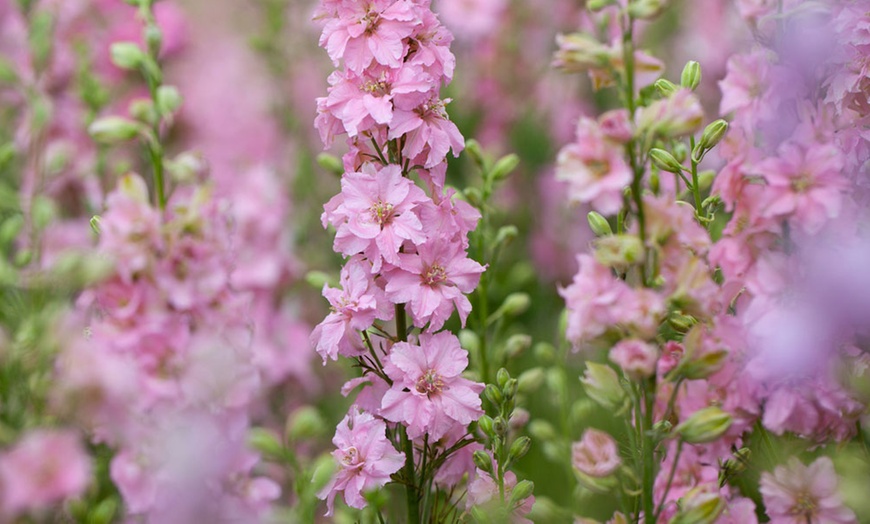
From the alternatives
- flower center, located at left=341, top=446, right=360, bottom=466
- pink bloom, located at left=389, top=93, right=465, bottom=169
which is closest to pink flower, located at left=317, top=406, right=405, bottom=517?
flower center, located at left=341, top=446, right=360, bottom=466

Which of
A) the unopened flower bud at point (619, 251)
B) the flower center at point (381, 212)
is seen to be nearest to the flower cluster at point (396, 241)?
the flower center at point (381, 212)

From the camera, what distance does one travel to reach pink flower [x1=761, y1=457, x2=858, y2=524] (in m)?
0.71

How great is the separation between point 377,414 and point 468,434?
97mm

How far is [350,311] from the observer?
Result: 77cm

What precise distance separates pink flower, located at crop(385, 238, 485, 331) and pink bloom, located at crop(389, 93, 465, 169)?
0.07m

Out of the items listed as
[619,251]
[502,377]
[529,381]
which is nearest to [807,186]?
[619,251]

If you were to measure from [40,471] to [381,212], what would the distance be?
314 mm

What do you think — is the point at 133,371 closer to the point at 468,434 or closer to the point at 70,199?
the point at 468,434

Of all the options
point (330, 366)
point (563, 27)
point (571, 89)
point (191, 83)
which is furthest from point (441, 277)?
point (191, 83)

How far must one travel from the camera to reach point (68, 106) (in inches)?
60.2

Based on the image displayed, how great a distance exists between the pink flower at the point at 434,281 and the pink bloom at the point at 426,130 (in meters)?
0.07

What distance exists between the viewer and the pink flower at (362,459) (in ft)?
2.49

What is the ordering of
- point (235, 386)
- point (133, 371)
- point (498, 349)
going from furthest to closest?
1. point (498, 349)
2. point (235, 386)
3. point (133, 371)

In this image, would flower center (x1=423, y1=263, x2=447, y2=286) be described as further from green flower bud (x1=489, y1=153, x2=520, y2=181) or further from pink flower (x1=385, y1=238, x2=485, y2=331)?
green flower bud (x1=489, y1=153, x2=520, y2=181)
